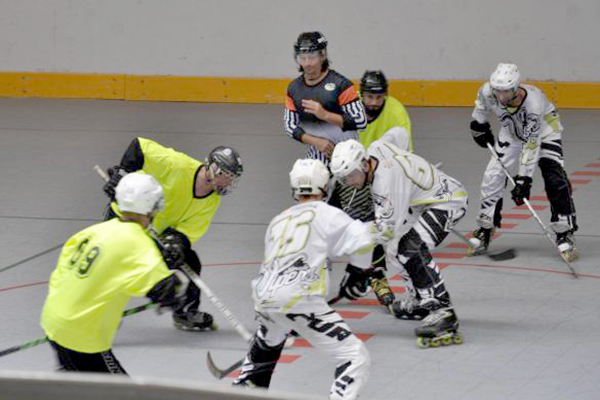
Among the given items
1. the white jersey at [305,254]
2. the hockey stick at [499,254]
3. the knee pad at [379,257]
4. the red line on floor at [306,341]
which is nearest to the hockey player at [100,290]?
the white jersey at [305,254]

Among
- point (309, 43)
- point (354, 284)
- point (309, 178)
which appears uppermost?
point (309, 43)

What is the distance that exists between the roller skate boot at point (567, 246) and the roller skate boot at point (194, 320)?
2.71 m

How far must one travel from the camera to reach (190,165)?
6.63 m

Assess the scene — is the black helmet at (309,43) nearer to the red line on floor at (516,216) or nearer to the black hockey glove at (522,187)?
the black hockey glove at (522,187)

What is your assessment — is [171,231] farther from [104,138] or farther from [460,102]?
[460,102]

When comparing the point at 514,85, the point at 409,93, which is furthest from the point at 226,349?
the point at 409,93

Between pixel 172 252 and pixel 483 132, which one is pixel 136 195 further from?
pixel 483 132

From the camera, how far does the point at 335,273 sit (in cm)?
802

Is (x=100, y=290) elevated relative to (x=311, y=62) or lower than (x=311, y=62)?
lower

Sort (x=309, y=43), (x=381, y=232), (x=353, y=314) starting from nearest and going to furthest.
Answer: (x=381, y=232)
(x=353, y=314)
(x=309, y=43)

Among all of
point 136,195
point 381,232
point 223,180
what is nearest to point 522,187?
point 381,232

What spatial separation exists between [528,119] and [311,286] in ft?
11.5

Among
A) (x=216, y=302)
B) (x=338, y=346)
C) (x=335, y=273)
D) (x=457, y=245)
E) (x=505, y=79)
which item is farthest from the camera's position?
(x=457, y=245)

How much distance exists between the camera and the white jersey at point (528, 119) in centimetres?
806
